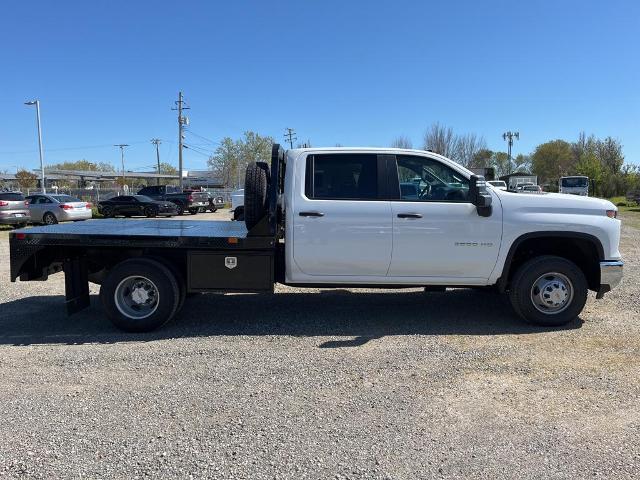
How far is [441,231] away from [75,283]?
14.0 ft

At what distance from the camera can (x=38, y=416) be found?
380cm

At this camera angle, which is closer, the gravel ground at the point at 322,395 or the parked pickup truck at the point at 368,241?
the gravel ground at the point at 322,395

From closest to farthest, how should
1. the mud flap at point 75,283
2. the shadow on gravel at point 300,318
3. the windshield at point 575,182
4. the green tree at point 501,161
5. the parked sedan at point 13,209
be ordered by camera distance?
the shadow on gravel at point 300,318
the mud flap at point 75,283
the parked sedan at point 13,209
the windshield at point 575,182
the green tree at point 501,161

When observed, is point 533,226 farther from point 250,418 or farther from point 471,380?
point 250,418

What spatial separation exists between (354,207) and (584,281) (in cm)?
272

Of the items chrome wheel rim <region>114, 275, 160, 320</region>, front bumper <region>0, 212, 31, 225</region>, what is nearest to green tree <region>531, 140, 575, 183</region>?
front bumper <region>0, 212, 31, 225</region>

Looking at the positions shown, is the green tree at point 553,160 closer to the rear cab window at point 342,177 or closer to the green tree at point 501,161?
the green tree at point 501,161

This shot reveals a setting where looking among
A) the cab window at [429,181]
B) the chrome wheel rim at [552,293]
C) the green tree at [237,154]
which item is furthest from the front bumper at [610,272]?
the green tree at [237,154]

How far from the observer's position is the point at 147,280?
5828mm

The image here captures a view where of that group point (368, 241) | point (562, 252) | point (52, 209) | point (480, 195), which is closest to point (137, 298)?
point (368, 241)

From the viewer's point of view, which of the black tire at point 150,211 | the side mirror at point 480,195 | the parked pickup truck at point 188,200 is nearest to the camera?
the side mirror at point 480,195

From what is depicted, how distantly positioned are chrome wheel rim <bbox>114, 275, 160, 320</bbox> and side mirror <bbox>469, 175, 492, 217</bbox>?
12.0 feet

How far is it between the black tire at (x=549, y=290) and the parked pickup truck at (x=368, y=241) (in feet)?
0.04

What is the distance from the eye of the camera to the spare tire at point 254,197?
5715 mm
